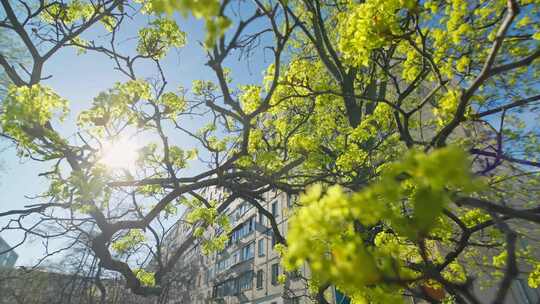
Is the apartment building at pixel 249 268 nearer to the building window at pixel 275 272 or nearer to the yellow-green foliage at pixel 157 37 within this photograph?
the building window at pixel 275 272

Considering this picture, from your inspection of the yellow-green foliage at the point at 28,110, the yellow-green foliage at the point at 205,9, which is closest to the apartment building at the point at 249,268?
the yellow-green foliage at the point at 28,110

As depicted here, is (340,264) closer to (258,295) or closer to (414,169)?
(414,169)

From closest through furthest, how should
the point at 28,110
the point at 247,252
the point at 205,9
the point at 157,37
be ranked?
the point at 205,9
the point at 28,110
the point at 157,37
the point at 247,252

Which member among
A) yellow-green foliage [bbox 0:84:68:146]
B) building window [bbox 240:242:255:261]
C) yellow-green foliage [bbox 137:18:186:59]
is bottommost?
yellow-green foliage [bbox 0:84:68:146]

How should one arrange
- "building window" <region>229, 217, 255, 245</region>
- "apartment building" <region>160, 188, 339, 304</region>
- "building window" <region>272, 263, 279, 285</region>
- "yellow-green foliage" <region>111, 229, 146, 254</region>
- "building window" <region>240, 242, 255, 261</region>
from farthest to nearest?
"building window" <region>229, 217, 255, 245</region>
"building window" <region>240, 242, 255, 261</region>
"building window" <region>272, 263, 279, 285</region>
"apartment building" <region>160, 188, 339, 304</region>
"yellow-green foliage" <region>111, 229, 146, 254</region>

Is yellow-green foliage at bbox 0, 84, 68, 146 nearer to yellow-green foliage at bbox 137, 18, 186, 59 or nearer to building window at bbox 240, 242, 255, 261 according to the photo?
yellow-green foliage at bbox 137, 18, 186, 59

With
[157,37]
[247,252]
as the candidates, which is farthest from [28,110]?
[247,252]

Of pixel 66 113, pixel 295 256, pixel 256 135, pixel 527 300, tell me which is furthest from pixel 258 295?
pixel 295 256

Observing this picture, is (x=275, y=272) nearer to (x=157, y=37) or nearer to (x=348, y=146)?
(x=348, y=146)

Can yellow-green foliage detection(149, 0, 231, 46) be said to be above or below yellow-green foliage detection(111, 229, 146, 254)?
above

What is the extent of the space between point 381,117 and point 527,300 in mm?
10248

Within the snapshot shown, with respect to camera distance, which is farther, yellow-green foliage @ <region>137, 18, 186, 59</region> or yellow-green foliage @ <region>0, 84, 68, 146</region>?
yellow-green foliage @ <region>137, 18, 186, 59</region>

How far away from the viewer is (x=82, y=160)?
14.4 feet

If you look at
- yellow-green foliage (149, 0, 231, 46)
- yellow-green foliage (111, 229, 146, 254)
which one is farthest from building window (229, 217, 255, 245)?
yellow-green foliage (149, 0, 231, 46)
